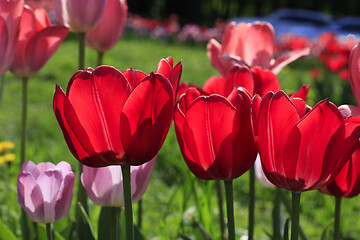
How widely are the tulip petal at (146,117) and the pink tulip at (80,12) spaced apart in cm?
52

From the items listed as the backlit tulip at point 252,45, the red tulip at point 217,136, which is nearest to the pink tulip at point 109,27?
the backlit tulip at point 252,45

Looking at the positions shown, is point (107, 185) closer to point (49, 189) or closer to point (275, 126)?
point (49, 189)

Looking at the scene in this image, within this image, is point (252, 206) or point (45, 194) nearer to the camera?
point (45, 194)

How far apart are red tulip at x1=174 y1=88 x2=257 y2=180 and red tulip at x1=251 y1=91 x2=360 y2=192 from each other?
0.04 m

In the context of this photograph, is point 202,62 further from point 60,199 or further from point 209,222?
point 60,199

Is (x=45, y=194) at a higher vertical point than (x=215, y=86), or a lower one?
lower

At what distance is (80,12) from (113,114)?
0.51 meters

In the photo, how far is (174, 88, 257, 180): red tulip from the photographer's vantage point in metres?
0.77

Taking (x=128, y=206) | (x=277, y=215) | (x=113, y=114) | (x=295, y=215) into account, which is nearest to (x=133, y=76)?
(x=113, y=114)

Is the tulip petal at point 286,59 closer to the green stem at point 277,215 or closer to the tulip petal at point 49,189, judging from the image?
the green stem at point 277,215

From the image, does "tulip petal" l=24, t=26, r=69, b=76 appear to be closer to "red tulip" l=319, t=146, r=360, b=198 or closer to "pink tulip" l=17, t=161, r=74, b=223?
"pink tulip" l=17, t=161, r=74, b=223

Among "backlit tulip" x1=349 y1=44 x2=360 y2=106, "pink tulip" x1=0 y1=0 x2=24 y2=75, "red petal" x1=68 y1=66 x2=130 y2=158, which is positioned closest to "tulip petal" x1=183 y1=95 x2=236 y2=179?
"red petal" x1=68 y1=66 x2=130 y2=158

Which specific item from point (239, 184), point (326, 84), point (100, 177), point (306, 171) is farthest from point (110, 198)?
point (326, 84)

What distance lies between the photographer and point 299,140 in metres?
0.75
